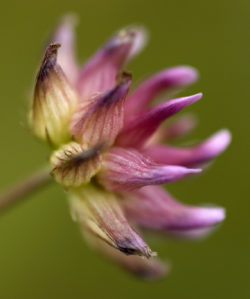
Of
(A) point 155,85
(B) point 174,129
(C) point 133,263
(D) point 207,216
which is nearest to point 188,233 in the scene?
(D) point 207,216

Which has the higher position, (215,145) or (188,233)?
(215,145)

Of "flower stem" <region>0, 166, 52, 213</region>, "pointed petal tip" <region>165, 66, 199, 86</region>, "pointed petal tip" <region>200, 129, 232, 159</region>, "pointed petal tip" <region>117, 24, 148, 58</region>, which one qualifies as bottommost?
"pointed petal tip" <region>200, 129, 232, 159</region>

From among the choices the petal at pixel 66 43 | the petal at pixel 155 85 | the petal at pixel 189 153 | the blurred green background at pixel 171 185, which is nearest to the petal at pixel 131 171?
the petal at pixel 189 153

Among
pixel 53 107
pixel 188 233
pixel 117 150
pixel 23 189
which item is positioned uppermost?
pixel 53 107

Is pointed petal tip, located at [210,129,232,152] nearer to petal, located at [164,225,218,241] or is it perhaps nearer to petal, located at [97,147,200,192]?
petal, located at [164,225,218,241]

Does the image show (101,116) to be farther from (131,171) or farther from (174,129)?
(174,129)

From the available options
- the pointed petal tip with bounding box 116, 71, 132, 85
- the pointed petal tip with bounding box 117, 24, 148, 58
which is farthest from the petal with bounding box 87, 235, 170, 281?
the pointed petal tip with bounding box 117, 24, 148, 58

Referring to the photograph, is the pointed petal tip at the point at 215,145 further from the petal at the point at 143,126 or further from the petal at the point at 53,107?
the petal at the point at 53,107
